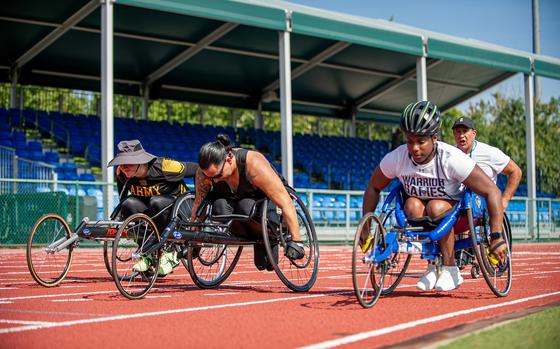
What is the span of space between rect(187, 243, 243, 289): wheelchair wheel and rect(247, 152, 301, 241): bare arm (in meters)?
0.95

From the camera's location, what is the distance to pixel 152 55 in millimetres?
28656

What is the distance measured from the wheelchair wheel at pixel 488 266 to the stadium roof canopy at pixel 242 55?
45.7 feet

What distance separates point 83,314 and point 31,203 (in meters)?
11.6

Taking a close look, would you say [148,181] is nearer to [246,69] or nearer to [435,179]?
[435,179]

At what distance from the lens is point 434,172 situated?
753 centimetres

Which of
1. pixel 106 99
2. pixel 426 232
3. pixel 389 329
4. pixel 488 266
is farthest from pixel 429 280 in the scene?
pixel 106 99

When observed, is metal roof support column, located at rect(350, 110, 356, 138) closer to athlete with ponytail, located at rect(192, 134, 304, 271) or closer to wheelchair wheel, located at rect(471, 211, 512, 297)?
wheelchair wheel, located at rect(471, 211, 512, 297)

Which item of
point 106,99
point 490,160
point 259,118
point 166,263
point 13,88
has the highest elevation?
point 13,88

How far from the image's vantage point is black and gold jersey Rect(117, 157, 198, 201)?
9.38 m

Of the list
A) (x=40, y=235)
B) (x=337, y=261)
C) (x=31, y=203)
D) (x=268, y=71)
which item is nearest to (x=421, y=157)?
(x=40, y=235)

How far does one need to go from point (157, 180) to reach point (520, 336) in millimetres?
5290

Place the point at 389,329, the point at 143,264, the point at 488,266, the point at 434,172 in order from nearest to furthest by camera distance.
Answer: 1. the point at 389,329
2. the point at 434,172
3. the point at 488,266
4. the point at 143,264

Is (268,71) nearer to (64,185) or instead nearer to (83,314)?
(64,185)

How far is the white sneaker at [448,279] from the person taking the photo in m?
7.54
